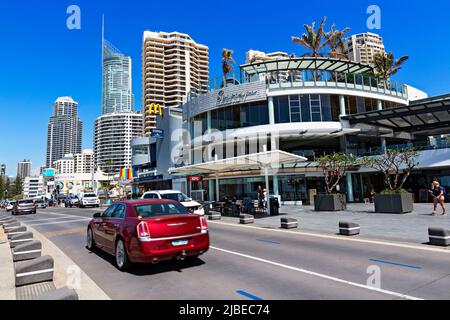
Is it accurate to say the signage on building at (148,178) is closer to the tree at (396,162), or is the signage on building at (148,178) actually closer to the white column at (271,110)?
the white column at (271,110)

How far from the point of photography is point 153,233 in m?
6.23

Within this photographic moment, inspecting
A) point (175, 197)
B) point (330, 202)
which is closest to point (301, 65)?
point (330, 202)

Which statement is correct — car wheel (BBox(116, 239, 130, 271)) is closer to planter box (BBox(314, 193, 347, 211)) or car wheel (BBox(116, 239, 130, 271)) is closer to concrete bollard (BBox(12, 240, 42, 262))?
concrete bollard (BBox(12, 240, 42, 262))

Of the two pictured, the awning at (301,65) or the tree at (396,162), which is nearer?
the tree at (396,162)

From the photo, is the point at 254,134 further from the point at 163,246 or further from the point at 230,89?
the point at 163,246

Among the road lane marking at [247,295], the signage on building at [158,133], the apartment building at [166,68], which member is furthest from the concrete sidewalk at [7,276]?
the apartment building at [166,68]

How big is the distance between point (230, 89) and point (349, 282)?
28.9m

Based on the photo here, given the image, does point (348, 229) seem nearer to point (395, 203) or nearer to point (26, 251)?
point (395, 203)

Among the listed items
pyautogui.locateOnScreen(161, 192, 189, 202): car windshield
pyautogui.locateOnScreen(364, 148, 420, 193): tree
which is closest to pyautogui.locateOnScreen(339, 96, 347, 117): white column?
pyautogui.locateOnScreen(364, 148, 420, 193): tree

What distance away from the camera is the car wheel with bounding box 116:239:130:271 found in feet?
21.9

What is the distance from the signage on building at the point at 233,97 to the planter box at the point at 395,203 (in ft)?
56.1

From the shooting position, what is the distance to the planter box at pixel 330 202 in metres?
21.1

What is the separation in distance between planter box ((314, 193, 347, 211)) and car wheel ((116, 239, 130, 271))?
57.2ft
